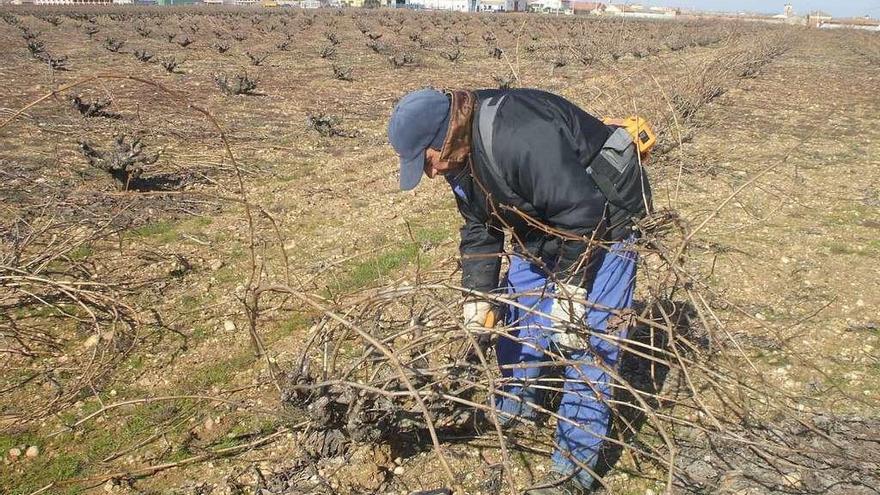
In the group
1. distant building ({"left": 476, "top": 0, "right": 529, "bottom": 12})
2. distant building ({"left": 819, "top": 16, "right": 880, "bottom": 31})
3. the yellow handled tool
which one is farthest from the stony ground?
distant building ({"left": 476, "top": 0, "right": 529, "bottom": 12})

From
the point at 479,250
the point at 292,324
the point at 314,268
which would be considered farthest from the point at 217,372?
the point at 479,250

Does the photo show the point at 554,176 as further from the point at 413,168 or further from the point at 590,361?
the point at 590,361

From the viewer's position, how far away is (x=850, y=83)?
13500 mm

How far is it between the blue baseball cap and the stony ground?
0.21 m

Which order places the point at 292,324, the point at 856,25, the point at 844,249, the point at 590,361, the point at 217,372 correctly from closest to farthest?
the point at 590,361
the point at 217,372
the point at 292,324
the point at 844,249
the point at 856,25

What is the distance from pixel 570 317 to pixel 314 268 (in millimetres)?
2362

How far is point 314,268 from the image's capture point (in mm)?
4004

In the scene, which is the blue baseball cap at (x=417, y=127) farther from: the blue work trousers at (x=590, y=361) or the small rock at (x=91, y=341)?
the small rock at (x=91, y=341)

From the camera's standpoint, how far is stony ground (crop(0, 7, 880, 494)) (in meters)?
2.40

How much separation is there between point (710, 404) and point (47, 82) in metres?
10.3

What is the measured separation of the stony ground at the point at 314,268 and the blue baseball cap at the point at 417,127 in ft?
0.70

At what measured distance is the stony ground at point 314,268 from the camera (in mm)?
2404

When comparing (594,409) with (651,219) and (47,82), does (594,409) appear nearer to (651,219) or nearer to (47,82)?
(651,219)

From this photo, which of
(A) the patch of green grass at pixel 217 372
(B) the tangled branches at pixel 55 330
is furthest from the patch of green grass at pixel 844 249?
(B) the tangled branches at pixel 55 330
